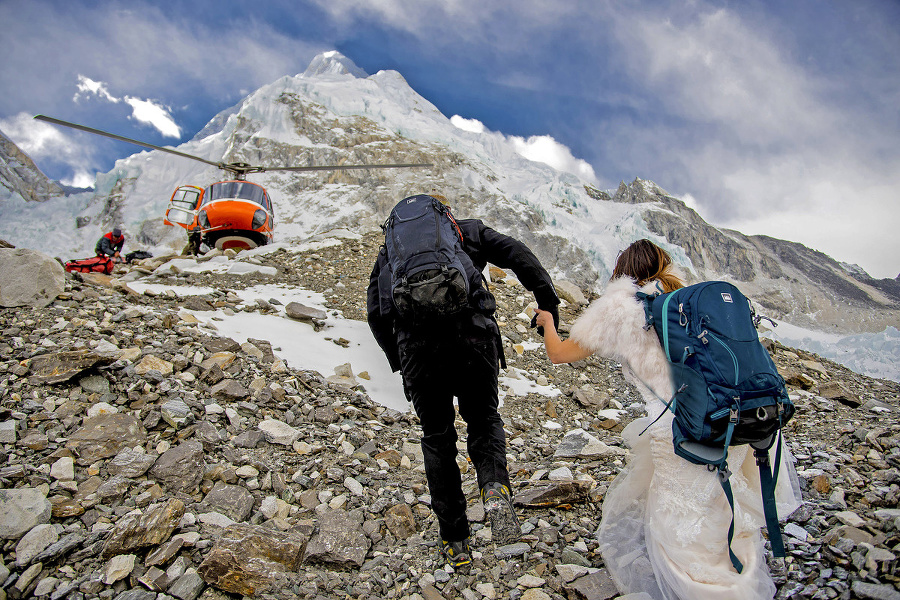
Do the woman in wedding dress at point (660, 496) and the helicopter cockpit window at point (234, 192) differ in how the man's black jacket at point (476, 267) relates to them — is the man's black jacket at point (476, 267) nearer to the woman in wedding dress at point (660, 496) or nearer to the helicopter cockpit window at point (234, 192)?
the woman in wedding dress at point (660, 496)

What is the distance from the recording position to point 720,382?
141cm

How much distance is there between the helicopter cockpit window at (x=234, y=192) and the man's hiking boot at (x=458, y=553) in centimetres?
1087

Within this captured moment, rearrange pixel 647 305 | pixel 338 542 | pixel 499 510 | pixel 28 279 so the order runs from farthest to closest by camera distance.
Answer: pixel 28 279 < pixel 338 542 < pixel 499 510 < pixel 647 305

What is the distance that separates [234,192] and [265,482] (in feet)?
33.3

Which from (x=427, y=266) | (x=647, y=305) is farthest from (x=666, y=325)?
(x=427, y=266)

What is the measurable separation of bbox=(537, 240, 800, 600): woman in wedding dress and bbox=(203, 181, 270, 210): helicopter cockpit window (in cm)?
1101

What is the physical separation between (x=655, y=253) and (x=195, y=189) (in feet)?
44.4

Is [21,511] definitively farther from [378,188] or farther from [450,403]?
[378,188]

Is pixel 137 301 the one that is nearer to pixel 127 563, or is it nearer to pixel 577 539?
pixel 127 563

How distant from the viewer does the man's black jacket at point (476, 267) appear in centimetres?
211

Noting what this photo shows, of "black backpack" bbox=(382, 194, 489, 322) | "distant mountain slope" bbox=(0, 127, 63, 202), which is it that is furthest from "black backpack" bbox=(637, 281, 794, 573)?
"distant mountain slope" bbox=(0, 127, 63, 202)

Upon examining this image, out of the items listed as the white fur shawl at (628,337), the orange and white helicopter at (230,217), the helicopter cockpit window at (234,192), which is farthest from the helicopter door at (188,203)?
the white fur shawl at (628,337)

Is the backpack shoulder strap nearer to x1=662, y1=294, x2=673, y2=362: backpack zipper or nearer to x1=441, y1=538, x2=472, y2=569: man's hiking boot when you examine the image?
x1=662, y1=294, x2=673, y2=362: backpack zipper

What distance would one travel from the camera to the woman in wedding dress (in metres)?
1.53
